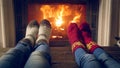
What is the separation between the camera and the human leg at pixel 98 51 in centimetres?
104

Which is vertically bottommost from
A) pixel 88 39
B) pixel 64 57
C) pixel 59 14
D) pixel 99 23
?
pixel 64 57

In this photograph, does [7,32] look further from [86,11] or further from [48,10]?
[86,11]

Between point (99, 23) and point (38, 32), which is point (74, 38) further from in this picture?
point (99, 23)

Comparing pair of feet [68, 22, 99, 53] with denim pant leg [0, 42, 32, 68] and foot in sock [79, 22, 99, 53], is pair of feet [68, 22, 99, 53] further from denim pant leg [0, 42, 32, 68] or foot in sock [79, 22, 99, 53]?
denim pant leg [0, 42, 32, 68]

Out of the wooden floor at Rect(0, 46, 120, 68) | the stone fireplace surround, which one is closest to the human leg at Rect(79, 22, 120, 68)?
the wooden floor at Rect(0, 46, 120, 68)

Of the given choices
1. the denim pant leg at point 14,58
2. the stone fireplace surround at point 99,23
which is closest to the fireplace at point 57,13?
the stone fireplace surround at point 99,23

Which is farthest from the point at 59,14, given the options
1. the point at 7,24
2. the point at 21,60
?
the point at 21,60

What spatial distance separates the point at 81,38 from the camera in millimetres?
1719

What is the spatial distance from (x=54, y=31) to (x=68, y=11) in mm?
264

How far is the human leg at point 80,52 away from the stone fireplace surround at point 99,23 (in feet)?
1.55

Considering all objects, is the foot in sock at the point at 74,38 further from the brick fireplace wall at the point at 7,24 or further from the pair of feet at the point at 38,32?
the brick fireplace wall at the point at 7,24

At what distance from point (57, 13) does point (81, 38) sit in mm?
783

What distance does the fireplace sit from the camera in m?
2.33

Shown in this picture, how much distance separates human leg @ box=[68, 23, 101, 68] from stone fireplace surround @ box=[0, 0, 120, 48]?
472mm
